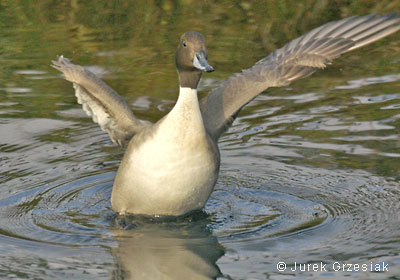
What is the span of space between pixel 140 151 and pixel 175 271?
50.3 inches

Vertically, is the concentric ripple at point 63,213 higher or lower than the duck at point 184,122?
lower

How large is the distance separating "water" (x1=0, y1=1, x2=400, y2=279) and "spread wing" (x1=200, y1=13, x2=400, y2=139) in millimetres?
829

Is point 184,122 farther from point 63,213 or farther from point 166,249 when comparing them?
point 63,213

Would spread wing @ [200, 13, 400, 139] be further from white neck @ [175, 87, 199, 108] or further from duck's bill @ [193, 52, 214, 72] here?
duck's bill @ [193, 52, 214, 72]

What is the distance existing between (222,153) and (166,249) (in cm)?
264

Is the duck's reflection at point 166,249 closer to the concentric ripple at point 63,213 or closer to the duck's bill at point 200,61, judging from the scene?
the concentric ripple at point 63,213

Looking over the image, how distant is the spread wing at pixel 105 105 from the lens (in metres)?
8.00

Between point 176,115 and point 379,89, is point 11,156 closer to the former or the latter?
point 176,115

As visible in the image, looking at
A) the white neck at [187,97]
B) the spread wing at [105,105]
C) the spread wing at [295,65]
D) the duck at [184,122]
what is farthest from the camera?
the spread wing at [295,65]

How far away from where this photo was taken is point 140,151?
768cm

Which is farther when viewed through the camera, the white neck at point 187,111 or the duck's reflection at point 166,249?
the white neck at point 187,111

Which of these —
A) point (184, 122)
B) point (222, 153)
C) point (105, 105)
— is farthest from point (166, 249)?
point (222, 153)

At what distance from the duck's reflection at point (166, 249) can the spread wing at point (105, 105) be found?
0.86m

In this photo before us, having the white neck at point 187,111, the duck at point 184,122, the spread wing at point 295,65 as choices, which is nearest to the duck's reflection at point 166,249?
the duck at point 184,122
